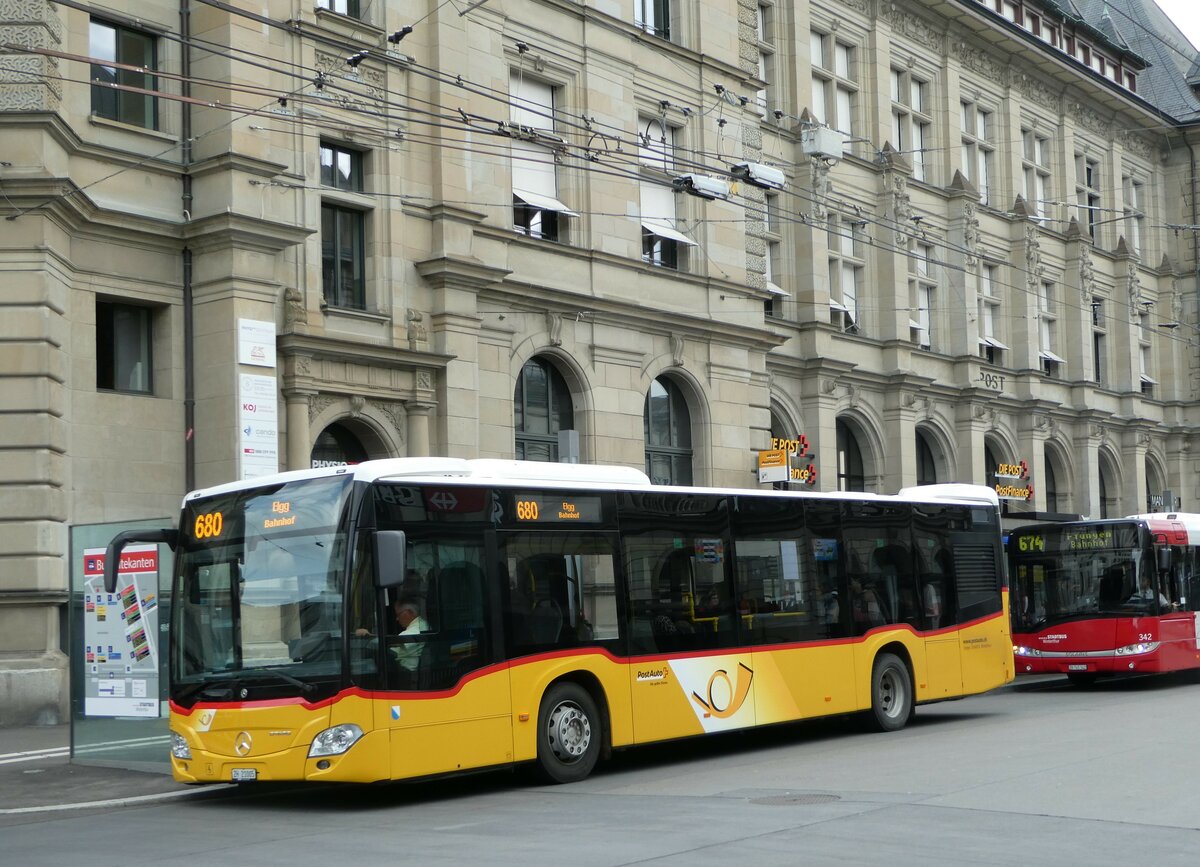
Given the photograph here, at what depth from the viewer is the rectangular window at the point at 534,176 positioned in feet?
91.1

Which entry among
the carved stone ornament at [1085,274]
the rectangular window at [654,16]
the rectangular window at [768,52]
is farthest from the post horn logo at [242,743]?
the carved stone ornament at [1085,274]

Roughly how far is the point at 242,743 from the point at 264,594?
1.20 meters

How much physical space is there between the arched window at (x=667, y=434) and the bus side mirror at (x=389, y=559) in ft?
59.0

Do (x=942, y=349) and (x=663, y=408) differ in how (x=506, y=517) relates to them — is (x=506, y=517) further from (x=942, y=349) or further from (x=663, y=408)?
(x=942, y=349)

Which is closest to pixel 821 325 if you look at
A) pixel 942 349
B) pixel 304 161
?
pixel 942 349

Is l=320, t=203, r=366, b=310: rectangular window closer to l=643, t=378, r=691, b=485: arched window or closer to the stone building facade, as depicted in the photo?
the stone building facade

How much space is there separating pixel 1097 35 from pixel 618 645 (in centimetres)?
4183

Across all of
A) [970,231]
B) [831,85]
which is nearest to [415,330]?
[831,85]

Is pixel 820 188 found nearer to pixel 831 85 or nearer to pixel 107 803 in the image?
pixel 831 85

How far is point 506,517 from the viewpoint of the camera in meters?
14.2

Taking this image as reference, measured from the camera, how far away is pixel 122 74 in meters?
22.2

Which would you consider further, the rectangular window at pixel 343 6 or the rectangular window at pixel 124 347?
the rectangular window at pixel 343 6

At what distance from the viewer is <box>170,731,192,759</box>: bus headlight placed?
1332cm

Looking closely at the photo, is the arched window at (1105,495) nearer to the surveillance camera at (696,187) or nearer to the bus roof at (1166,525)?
the bus roof at (1166,525)
